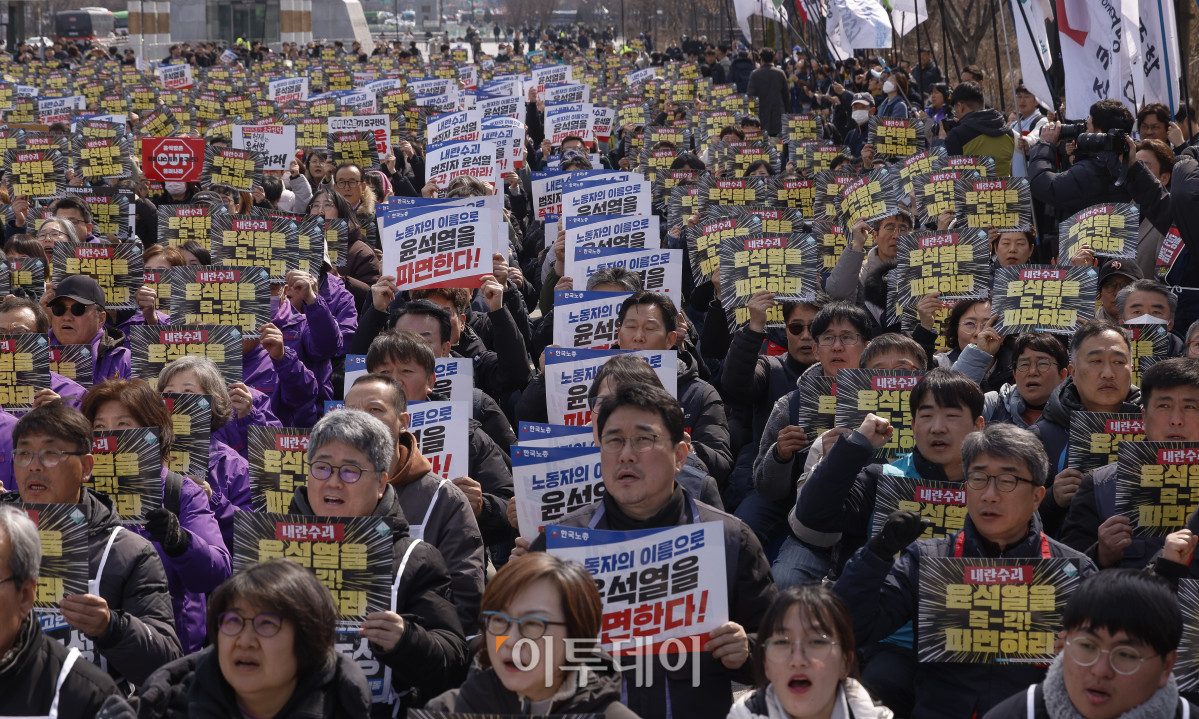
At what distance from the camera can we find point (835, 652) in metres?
3.87

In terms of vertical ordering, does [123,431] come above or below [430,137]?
below

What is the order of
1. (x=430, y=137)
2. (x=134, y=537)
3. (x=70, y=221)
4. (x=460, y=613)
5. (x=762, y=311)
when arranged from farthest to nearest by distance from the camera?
(x=430, y=137) < (x=70, y=221) < (x=762, y=311) < (x=460, y=613) < (x=134, y=537)

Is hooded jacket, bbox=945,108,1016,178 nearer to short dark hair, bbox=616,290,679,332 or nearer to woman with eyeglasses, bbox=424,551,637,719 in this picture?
short dark hair, bbox=616,290,679,332

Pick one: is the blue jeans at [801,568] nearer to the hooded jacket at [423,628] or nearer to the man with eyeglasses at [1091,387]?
the man with eyeglasses at [1091,387]

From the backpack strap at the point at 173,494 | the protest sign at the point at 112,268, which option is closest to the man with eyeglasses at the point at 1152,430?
the backpack strap at the point at 173,494

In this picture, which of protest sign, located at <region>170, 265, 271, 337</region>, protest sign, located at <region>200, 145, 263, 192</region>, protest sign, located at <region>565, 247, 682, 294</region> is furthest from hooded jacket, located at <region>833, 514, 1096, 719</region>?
protest sign, located at <region>200, 145, 263, 192</region>

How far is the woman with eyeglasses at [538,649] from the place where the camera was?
371 centimetres

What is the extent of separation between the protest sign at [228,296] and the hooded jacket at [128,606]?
3750 mm

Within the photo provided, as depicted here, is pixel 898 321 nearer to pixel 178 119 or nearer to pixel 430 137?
pixel 430 137

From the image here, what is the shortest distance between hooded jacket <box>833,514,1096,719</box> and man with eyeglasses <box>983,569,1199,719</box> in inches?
31.7

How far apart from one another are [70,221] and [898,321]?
243 inches

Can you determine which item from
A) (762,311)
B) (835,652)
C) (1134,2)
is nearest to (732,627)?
(835,652)

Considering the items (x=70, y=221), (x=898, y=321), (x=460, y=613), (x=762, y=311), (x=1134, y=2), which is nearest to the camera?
(x=460, y=613)

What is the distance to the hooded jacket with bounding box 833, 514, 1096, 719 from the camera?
463 centimetres
